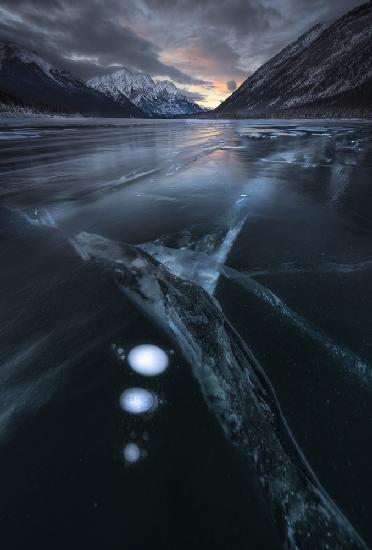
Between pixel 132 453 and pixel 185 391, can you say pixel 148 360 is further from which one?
pixel 132 453

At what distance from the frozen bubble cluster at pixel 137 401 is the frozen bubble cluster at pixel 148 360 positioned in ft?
0.57

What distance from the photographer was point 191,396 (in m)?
2.08

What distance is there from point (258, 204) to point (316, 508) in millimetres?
5819

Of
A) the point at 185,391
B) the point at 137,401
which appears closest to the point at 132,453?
the point at 137,401

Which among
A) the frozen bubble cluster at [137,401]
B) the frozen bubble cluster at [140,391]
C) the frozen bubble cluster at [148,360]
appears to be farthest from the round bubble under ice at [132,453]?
the frozen bubble cluster at [148,360]

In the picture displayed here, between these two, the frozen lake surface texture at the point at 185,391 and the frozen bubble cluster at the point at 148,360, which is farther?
the frozen bubble cluster at the point at 148,360

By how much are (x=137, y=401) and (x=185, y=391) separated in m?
0.36

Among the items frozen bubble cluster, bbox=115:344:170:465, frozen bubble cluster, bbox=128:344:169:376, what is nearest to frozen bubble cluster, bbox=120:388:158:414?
frozen bubble cluster, bbox=115:344:170:465

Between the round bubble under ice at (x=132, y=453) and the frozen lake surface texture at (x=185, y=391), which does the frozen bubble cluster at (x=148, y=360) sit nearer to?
the frozen lake surface texture at (x=185, y=391)

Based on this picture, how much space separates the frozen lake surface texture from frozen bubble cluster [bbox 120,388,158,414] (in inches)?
0.5

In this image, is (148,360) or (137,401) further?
(148,360)

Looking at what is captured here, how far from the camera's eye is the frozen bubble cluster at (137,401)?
199cm

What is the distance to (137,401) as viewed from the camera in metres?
2.05

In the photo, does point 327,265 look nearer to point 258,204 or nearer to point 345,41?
point 258,204
